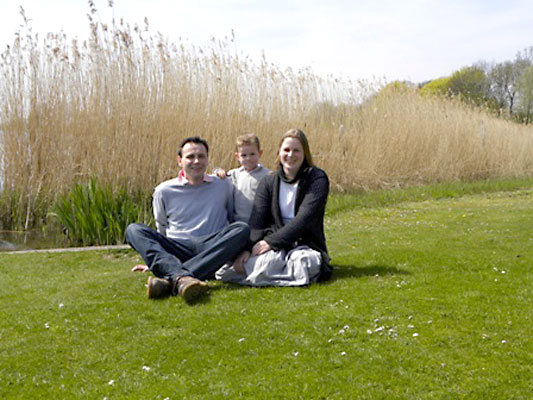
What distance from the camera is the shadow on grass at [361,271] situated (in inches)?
→ 192

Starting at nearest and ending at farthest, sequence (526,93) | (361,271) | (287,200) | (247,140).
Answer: (287,200) < (361,271) < (247,140) < (526,93)

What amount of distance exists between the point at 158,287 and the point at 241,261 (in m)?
0.76

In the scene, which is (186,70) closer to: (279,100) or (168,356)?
(279,100)

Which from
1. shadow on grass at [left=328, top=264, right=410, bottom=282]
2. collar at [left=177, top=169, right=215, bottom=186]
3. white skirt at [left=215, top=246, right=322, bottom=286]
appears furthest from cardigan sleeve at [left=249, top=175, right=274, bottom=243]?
shadow on grass at [left=328, top=264, right=410, bottom=282]

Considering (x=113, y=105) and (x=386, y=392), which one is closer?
(x=386, y=392)

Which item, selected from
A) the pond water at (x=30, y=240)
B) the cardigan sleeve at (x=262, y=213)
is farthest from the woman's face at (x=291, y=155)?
the pond water at (x=30, y=240)

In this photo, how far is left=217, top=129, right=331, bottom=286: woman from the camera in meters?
4.68

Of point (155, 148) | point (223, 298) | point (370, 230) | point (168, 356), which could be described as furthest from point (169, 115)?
point (168, 356)

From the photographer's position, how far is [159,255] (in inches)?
182

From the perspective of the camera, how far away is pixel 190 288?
166 inches

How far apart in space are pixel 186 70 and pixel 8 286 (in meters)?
5.43

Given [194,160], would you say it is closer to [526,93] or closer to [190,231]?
[190,231]

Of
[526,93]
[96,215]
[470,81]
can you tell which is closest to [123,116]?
[96,215]

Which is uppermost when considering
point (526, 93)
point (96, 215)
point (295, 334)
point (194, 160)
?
point (526, 93)
